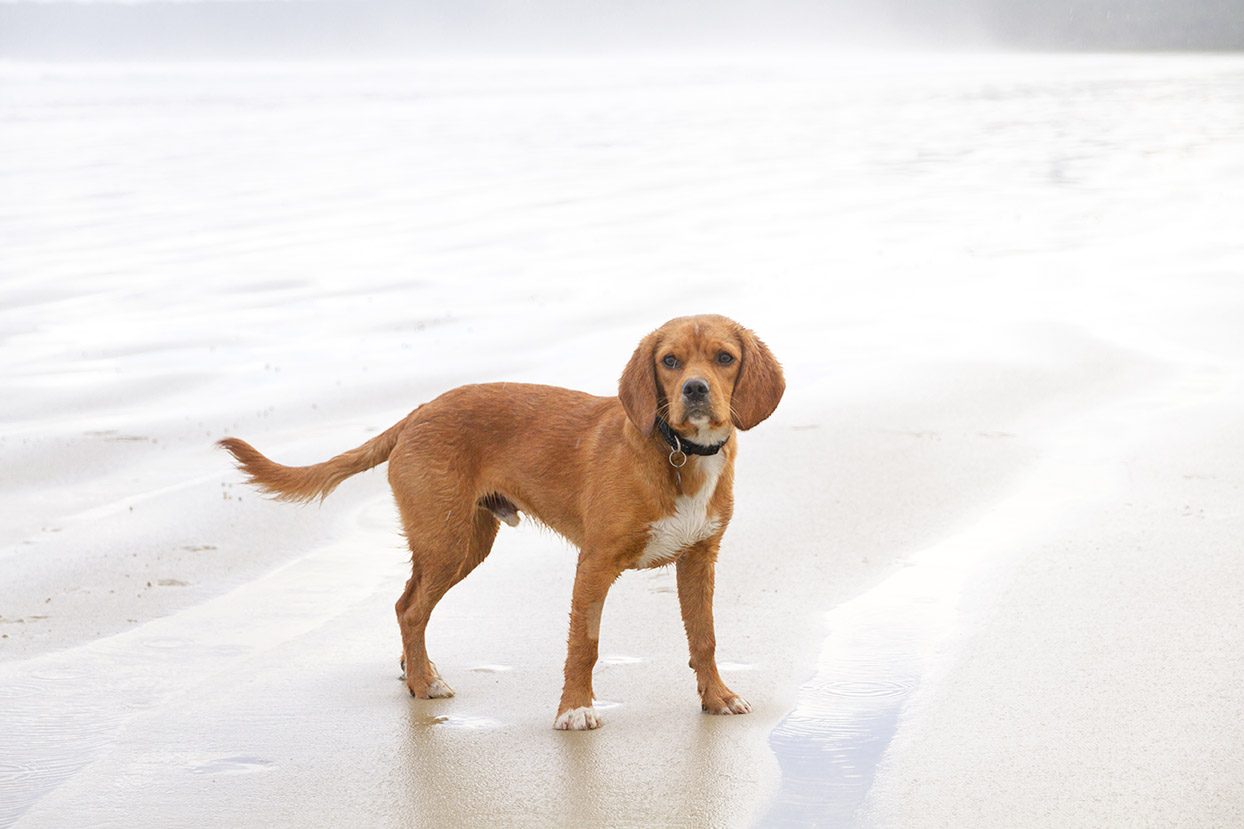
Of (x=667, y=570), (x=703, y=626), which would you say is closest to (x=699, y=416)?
(x=703, y=626)

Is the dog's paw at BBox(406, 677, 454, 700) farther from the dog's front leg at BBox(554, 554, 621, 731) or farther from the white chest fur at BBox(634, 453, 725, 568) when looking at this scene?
the white chest fur at BBox(634, 453, 725, 568)

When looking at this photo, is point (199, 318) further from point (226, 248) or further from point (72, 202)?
point (72, 202)

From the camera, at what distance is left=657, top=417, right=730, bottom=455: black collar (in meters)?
4.54

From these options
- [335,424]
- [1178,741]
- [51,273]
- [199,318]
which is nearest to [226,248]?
[51,273]

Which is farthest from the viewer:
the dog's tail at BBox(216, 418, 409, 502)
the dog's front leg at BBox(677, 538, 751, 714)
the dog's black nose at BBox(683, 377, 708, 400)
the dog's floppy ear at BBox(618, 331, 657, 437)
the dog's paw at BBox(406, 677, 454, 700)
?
the dog's tail at BBox(216, 418, 409, 502)

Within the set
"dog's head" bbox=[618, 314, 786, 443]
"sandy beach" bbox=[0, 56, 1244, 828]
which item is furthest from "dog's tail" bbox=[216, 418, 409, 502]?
"dog's head" bbox=[618, 314, 786, 443]

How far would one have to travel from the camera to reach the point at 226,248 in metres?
15.0

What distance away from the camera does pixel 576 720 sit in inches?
185

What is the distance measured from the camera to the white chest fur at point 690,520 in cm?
459

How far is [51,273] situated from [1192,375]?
384 inches

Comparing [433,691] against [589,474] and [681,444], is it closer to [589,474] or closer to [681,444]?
[589,474]

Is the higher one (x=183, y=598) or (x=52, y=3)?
(x=52, y=3)

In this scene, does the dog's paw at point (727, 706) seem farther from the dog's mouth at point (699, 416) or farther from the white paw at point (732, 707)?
the dog's mouth at point (699, 416)

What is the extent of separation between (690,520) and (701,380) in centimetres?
48
